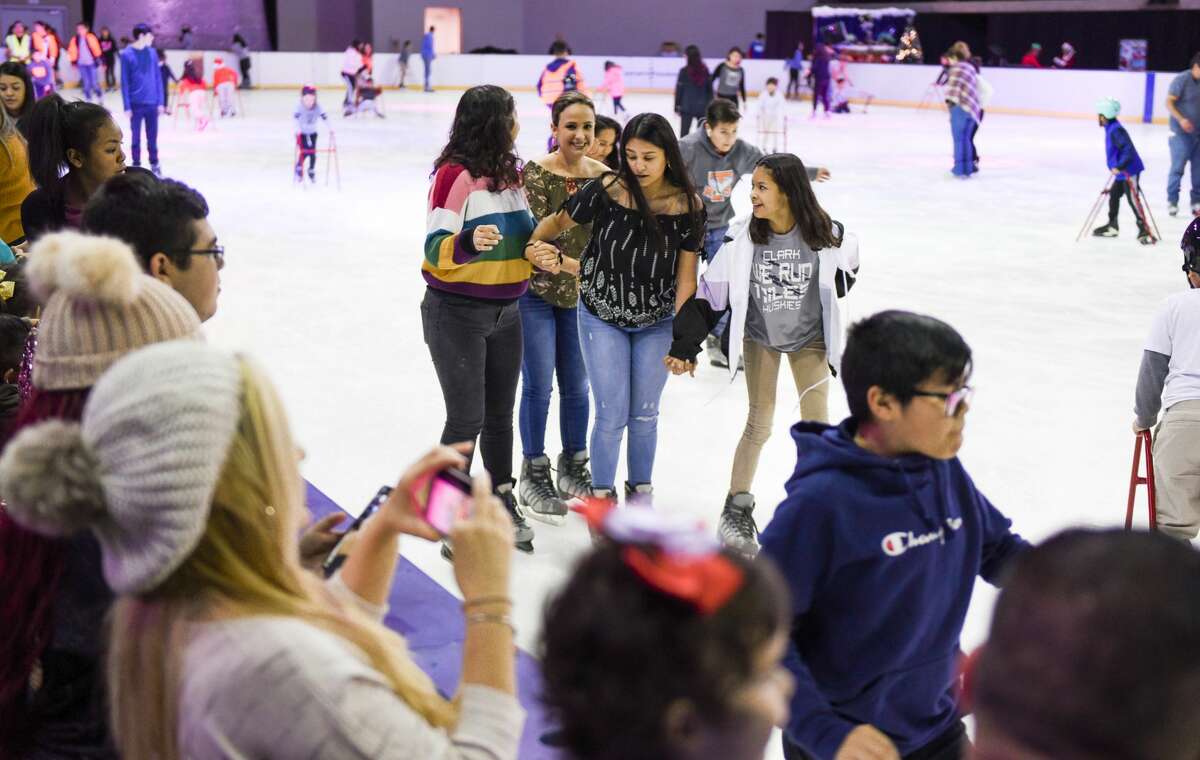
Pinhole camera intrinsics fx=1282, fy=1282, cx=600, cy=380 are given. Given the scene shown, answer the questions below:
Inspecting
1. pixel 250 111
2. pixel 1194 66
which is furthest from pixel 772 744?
pixel 250 111

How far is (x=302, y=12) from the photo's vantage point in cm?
3453

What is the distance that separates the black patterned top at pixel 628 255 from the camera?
4.06 metres

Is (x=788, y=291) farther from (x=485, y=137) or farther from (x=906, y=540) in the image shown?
(x=906, y=540)

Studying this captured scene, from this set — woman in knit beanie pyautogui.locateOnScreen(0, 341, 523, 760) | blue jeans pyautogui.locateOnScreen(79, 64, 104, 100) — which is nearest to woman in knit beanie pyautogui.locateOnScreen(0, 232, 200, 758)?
woman in knit beanie pyautogui.locateOnScreen(0, 341, 523, 760)

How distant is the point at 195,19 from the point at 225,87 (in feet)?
49.3

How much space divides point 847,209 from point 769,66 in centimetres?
1855

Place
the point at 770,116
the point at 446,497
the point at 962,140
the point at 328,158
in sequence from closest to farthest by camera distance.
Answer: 1. the point at 446,497
2. the point at 962,140
3. the point at 328,158
4. the point at 770,116

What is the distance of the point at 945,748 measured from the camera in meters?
2.13

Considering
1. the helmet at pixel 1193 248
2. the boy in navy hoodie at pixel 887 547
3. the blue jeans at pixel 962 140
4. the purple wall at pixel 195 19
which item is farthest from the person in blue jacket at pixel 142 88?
the purple wall at pixel 195 19

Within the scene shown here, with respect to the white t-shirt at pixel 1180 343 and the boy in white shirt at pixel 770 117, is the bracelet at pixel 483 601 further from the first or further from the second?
the boy in white shirt at pixel 770 117

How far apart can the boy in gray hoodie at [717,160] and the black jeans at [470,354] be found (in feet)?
7.25

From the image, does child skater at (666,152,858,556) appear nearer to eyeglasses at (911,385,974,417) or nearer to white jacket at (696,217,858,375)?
white jacket at (696,217,858,375)

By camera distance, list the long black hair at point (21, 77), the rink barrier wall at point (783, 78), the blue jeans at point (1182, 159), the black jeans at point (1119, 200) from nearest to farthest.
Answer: the long black hair at point (21, 77), the black jeans at point (1119, 200), the blue jeans at point (1182, 159), the rink barrier wall at point (783, 78)

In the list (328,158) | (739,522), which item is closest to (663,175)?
(739,522)
